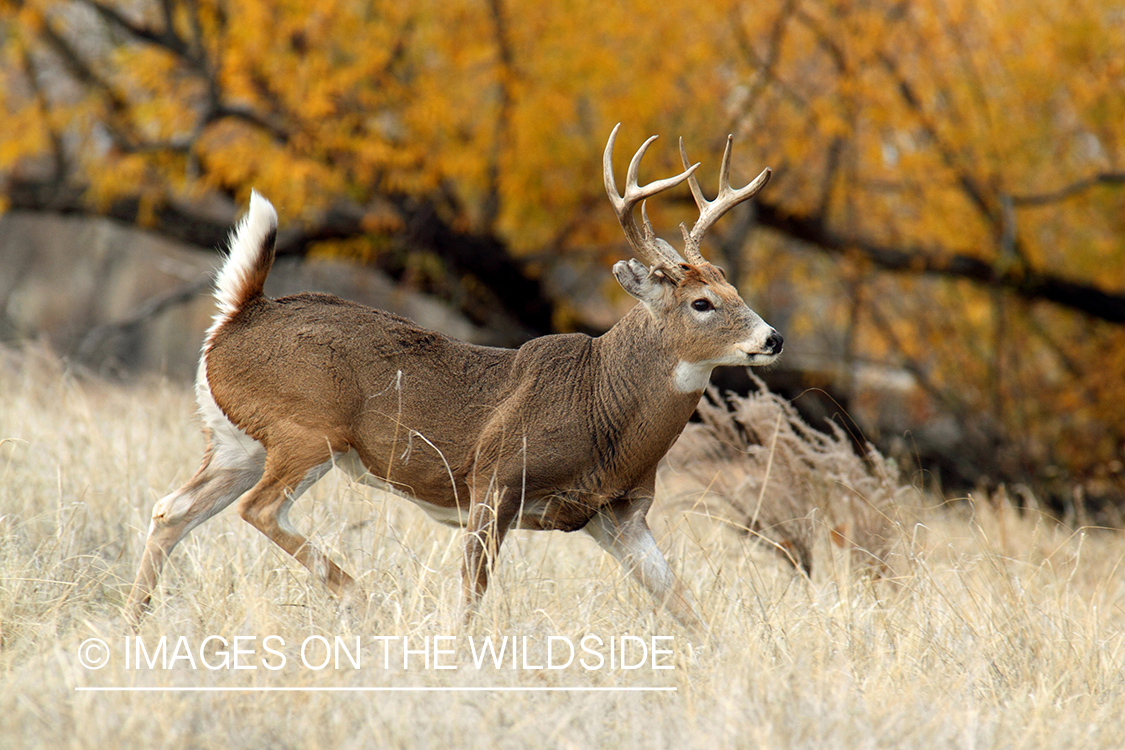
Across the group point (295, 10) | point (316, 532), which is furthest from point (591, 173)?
point (316, 532)

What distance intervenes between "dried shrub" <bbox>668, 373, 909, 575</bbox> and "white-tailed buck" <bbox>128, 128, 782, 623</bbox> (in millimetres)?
1265

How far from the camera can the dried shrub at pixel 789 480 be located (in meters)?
5.44

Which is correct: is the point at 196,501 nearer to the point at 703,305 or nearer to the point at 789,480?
the point at 703,305

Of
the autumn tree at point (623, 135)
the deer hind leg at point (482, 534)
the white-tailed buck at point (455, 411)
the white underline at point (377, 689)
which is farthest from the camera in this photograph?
the autumn tree at point (623, 135)

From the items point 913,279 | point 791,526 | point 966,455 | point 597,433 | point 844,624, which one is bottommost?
point 966,455

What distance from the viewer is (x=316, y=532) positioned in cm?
455

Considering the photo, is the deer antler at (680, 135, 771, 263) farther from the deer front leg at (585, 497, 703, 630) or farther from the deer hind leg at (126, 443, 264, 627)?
the deer hind leg at (126, 443, 264, 627)

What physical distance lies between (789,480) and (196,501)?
9.25 ft

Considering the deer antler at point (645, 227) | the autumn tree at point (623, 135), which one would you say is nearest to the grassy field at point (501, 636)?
Result: the deer antler at point (645, 227)

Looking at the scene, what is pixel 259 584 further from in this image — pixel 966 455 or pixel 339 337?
pixel 966 455

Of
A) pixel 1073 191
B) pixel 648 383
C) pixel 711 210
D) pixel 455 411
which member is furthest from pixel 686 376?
pixel 1073 191

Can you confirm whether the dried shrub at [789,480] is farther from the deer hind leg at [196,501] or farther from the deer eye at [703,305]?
the deer hind leg at [196,501]

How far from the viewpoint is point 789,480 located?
18.4 ft

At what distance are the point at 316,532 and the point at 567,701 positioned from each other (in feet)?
5.24
